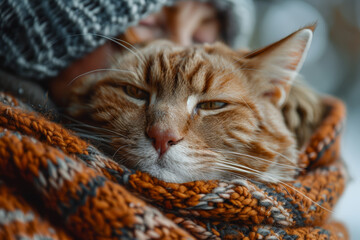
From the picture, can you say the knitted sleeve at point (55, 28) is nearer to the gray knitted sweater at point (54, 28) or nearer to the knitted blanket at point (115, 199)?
the gray knitted sweater at point (54, 28)

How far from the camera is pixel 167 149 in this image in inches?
35.0

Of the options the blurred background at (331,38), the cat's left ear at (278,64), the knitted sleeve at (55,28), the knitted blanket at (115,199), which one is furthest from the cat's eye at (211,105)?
the blurred background at (331,38)

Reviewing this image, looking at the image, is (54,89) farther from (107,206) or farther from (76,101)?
(107,206)

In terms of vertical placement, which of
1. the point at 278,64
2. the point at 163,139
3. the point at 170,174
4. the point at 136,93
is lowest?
the point at 170,174

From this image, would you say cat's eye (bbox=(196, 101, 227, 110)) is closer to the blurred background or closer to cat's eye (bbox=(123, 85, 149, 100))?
cat's eye (bbox=(123, 85, 149, 100))

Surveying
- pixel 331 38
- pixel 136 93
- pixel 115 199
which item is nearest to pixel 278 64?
Answer: pixel 136 93

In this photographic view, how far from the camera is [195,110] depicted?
3.47 feet

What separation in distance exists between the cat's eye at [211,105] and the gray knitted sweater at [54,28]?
51 centimetres

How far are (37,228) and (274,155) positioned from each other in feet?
2.69

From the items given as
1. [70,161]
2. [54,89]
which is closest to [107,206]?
[70,161]

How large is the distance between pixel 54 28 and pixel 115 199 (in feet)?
2.85

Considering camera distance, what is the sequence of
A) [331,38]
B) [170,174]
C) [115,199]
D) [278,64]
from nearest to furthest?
[115,199], [170,174], [278,64], [331,38]

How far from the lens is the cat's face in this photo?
91 centimetres

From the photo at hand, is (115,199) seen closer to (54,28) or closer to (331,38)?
(54,28)
